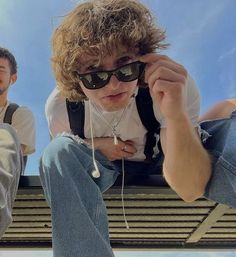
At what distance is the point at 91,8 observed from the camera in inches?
88.2

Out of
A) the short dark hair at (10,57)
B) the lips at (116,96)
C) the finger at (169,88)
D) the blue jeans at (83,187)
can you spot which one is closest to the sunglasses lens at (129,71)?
the lips at (116,96)

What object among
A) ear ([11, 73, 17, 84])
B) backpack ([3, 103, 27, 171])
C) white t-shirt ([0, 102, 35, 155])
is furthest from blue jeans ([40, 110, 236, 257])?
ear ([11, 73, 17, 84])

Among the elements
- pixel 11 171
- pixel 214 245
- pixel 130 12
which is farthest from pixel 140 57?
pixel 214 245

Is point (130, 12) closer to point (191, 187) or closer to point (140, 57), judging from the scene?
point (140, 57)

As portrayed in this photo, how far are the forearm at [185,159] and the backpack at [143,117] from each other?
1.22 feet

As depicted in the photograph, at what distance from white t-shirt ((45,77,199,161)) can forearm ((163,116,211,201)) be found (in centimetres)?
37

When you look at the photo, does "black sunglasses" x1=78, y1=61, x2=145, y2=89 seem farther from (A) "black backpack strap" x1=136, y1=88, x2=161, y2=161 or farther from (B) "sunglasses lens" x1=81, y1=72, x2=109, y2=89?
(A) "black backpack strap" x1=136, y1=88, x2=161, y2=161

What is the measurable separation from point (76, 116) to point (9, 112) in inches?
42.0

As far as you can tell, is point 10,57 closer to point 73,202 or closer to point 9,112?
point 9,112

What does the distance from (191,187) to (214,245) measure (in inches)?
76.8

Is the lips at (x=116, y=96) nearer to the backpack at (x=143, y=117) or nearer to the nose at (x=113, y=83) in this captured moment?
the nose at (x=113, y=83)

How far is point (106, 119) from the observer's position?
2.30 meters

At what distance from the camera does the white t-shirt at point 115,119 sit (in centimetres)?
229

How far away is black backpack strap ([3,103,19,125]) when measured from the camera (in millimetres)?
3150
